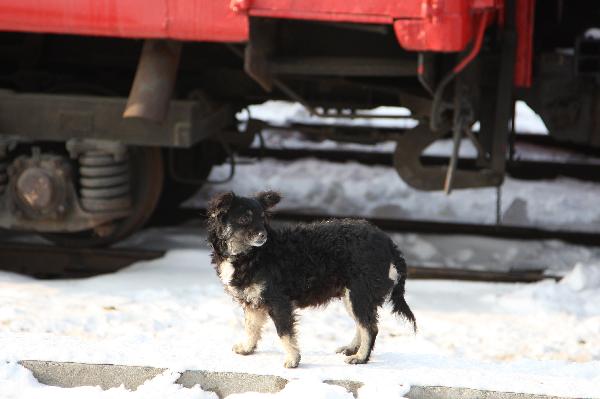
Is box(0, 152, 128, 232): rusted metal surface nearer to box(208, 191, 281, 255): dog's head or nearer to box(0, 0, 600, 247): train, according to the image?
box(0, 0, 600, 247): train

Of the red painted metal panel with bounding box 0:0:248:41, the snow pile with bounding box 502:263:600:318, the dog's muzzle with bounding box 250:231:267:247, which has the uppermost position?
the red painted metal panel with bounding box 0:0:248:41

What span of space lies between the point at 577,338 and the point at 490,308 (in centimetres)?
71

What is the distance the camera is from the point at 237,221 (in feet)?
13.6

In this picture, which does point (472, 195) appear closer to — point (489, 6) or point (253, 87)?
point (253, 87)

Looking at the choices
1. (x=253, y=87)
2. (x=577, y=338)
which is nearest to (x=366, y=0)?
(x=253, y=87)

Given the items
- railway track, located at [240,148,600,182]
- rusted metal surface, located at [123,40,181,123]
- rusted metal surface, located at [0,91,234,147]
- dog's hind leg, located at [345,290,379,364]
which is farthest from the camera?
railway track, located at [240,148,600,182]

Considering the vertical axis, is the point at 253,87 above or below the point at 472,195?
above

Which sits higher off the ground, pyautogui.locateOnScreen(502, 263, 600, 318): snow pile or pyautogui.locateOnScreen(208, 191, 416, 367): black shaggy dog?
pyautogui.locateOnScreen(208, 191, 416, 367): black shaggy dog

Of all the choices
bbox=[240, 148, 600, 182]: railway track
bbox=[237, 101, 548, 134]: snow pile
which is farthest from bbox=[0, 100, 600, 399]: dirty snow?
bbox=[237, 101, 548, 134]: snow pile

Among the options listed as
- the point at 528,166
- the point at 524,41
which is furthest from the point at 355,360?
the point at 528,166

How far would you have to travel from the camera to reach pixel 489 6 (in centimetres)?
602

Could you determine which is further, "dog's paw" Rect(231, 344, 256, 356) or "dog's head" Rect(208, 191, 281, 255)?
"dog's paw" Rect(231, 344, 256, 356)

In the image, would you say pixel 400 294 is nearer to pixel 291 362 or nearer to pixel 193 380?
pixel 291 362

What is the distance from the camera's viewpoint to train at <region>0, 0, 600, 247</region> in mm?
6262
